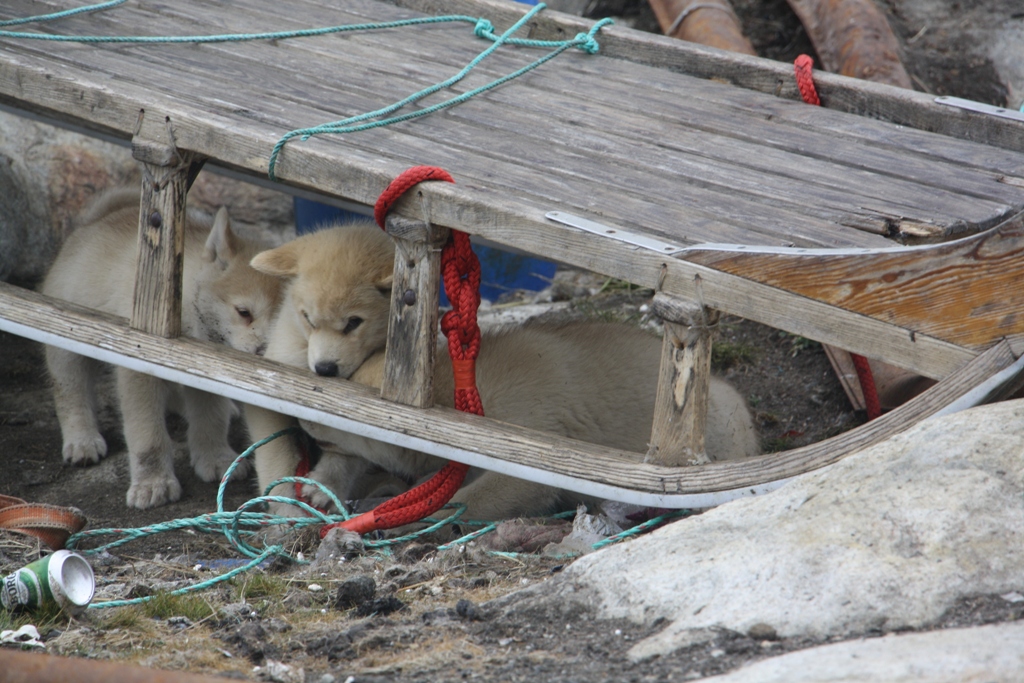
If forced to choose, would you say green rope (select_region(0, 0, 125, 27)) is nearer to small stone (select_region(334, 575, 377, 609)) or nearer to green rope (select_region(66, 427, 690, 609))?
green rope (select_region(66, 427, 690, 609))

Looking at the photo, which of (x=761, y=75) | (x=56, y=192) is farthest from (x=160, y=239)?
(x=56, y=192)

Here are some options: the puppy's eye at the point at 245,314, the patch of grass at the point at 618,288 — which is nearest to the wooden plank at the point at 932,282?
the puppy's eye at the point at 245,314

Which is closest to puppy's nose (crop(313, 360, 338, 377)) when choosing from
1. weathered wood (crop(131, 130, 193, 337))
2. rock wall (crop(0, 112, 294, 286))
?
weathered wood (crop(131, 130, 193, 337))

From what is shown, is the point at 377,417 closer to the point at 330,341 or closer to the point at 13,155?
the point at 330,341

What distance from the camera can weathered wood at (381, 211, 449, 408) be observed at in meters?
3.34

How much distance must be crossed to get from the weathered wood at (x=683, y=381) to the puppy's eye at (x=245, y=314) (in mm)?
2078

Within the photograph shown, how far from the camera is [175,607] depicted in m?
2.95

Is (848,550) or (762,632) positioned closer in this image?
(762,632)

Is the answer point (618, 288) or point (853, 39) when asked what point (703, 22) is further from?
point (618, 288)

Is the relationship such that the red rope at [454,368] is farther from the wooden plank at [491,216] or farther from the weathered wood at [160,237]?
Answer: the weathered wood at [160,237]

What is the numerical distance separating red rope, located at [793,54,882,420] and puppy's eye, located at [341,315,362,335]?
2.10m

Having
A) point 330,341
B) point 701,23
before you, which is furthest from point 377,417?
point 701,23

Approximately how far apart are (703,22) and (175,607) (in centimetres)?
518

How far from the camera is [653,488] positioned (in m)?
3.08
